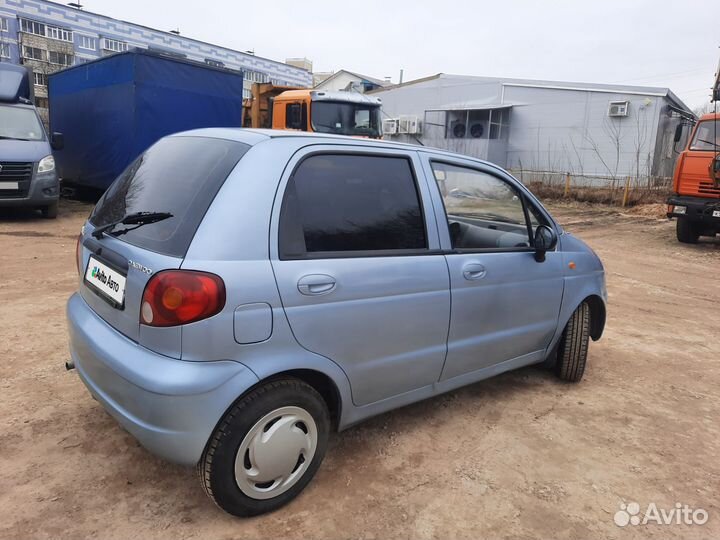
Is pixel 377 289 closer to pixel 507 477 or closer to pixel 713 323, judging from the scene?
pixel 507 477

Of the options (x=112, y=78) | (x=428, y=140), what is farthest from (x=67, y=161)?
(x=428, y=140)

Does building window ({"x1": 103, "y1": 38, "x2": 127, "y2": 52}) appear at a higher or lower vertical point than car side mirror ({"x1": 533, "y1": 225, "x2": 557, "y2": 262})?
higher

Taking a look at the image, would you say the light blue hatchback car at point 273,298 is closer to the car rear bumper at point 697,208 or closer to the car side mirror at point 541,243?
the car side mirror at point 541,243

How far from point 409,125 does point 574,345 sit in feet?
75.0

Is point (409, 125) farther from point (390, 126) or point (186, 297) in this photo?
point (186, 297)

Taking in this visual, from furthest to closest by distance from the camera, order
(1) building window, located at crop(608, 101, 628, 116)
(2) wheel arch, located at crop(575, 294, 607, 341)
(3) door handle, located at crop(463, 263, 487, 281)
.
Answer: (1) building window, located at crop(608, 101, 628, 116), (2) wheel arch, located at crop(575, 294, 607, 341), (3) door handle, located at crop(463, 263, 487, 281)

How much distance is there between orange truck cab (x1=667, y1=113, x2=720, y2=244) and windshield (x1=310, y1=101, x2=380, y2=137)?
647 cm

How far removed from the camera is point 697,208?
9.93m

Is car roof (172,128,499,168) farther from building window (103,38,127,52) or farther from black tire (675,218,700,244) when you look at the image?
building window (103,38,127,52)

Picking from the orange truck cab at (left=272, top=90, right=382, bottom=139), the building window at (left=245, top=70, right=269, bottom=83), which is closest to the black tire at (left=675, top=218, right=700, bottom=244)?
the orange truck cab at (left=272, top=90, right=382, bottom=139)

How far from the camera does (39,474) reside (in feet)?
7.93

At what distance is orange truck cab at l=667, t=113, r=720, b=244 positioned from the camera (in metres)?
9.68

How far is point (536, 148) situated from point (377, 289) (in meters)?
22.3

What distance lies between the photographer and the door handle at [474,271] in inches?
111
